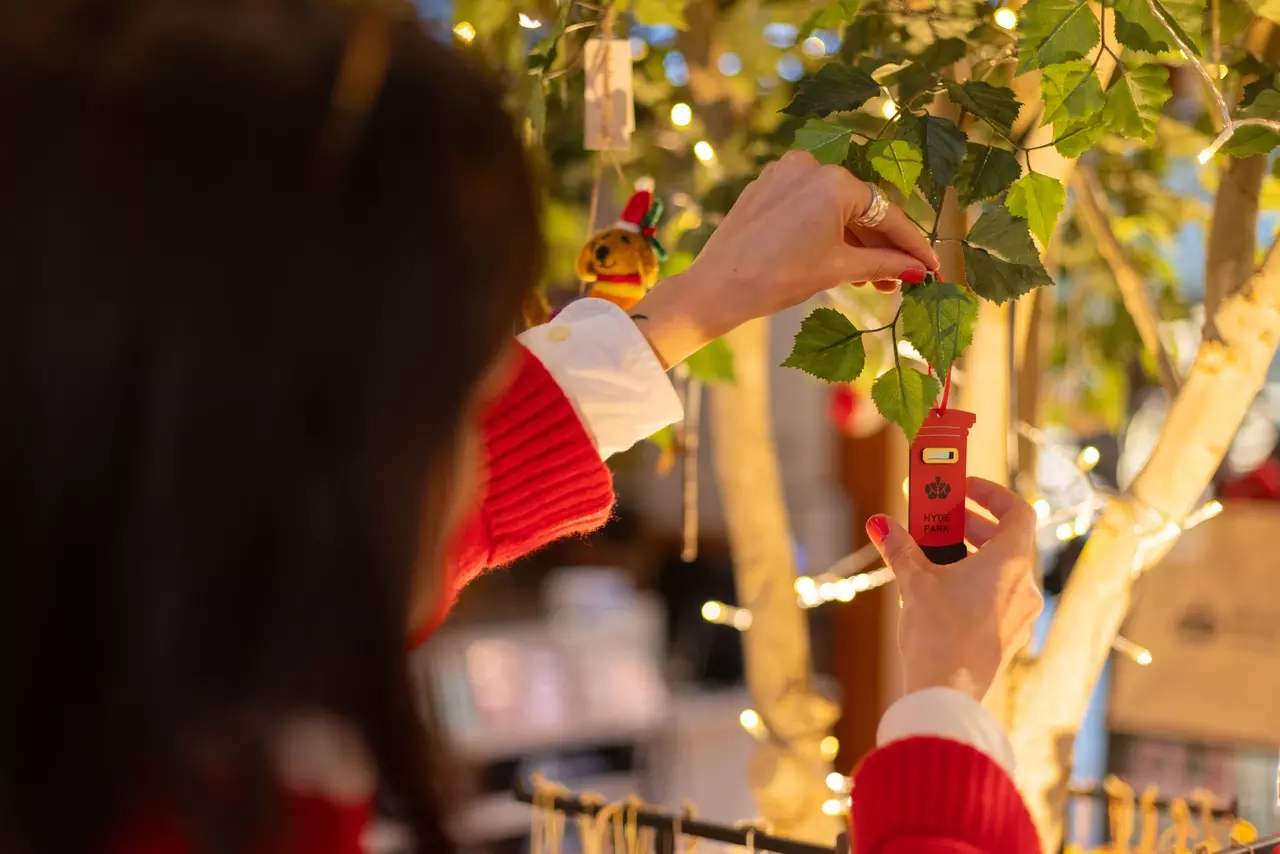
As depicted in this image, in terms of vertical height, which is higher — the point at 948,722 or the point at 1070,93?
the point at 1070,93

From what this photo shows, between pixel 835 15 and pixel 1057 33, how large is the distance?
15cm

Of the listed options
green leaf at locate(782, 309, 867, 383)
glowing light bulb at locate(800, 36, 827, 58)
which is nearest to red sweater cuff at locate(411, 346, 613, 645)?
green leaf at locate(782, 309, 867, 383)

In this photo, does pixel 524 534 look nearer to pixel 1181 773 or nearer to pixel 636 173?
pixel 636 173

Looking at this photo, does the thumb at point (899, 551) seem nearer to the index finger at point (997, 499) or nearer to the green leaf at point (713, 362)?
the index finger at point (997, 499)

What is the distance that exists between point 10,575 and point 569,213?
108 cm

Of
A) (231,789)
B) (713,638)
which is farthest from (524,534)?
(713,638)

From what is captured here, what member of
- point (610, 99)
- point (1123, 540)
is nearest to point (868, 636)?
point (1123, 540)

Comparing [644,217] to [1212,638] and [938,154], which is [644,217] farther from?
[1212,638]

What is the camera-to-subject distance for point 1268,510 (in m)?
1.36

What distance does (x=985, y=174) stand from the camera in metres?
0.63

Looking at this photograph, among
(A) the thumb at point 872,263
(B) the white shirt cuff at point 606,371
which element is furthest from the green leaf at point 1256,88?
(B) the white shirt cuff at point 606,371

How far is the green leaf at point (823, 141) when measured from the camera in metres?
0.62

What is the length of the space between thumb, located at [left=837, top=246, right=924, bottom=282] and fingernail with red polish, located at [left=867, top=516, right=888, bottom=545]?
0.42 feet

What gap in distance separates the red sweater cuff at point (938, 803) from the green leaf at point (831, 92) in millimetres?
316
